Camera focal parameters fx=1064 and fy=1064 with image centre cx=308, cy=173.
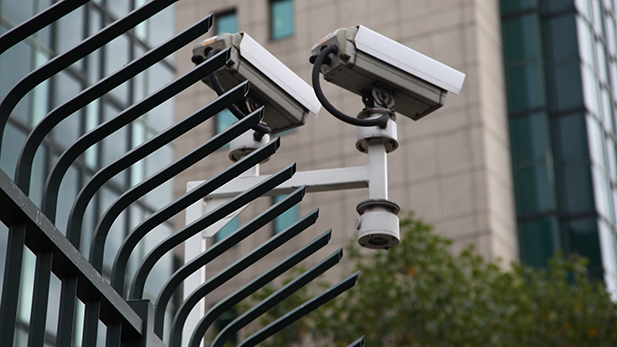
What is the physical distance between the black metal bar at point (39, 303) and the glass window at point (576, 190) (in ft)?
98.0

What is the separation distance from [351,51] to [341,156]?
2834cm

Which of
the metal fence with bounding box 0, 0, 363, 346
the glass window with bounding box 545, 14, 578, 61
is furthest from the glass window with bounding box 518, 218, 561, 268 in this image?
the metal fence with bounding box 0, 0, 363, 346

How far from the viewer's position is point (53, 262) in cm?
338

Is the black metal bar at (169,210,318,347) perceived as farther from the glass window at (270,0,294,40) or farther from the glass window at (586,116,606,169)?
the glass window at (270,0,294,40)

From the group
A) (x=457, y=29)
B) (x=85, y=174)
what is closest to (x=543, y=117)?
(x=457, y=29)

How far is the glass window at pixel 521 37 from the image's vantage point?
34.0 metres

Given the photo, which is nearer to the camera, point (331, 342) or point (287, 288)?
point (287, 288)

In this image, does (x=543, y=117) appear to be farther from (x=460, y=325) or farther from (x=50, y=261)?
(x=50, y=261)

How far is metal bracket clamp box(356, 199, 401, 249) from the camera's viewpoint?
5.17m

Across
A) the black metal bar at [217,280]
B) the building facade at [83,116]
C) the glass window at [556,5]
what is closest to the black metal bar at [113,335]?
the black metal bar at [217,280]

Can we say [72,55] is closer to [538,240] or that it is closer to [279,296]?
[279,296]

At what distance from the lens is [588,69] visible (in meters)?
33.7

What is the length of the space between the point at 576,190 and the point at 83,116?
17.2m

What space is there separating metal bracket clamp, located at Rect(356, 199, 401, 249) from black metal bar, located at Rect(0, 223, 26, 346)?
2305mm
